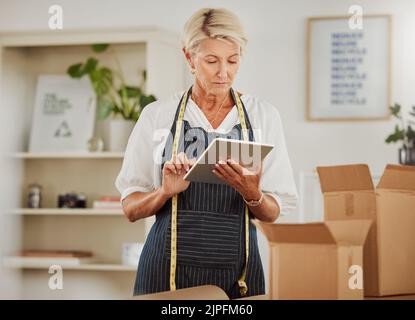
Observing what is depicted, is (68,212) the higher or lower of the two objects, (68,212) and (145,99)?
the lower

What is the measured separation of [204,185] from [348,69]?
1.73 meters

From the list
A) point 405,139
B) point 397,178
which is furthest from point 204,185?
point 405,139

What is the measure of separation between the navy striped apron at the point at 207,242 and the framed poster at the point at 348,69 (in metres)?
1.56

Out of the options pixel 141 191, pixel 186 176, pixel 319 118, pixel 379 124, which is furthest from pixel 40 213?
pixel 186 176

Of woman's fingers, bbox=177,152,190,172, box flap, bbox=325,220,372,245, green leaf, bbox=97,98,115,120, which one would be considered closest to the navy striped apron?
woman's fingers, bbox=177,152,190,172

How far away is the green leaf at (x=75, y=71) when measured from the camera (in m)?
3.15

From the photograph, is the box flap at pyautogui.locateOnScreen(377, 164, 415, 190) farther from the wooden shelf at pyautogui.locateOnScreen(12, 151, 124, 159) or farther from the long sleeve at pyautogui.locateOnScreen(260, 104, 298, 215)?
the wooden shelf at pyautogui.locateOnScreen(12, 151, 124, 159)

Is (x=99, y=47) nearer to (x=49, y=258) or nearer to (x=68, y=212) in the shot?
(x=68, y=212)

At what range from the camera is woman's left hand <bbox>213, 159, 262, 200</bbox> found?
1.30m

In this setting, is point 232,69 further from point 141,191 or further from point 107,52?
point 107,52

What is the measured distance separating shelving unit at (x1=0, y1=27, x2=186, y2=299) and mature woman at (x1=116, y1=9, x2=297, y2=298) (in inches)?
62.8

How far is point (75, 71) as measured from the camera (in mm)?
3154

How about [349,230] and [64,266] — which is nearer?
[349,230]

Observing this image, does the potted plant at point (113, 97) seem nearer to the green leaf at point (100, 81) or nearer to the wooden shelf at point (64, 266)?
the green leaf at point (100, 81)
